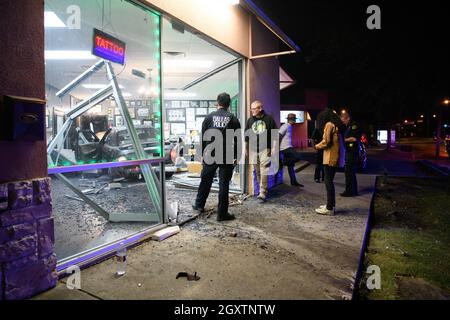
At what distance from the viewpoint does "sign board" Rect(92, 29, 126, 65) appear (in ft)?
13.9

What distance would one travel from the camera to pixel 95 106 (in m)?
7.57

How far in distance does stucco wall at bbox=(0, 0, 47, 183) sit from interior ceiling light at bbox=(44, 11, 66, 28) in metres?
4.22

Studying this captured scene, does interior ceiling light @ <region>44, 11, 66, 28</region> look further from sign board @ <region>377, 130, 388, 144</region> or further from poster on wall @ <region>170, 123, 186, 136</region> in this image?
sign board @ <region>377, 130, 388, 144</region>

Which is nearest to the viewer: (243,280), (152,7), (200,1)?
(243,280)

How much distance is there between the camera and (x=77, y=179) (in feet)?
31.7

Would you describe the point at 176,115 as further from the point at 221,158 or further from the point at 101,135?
the point at 221,158

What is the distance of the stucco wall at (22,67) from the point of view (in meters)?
2.72

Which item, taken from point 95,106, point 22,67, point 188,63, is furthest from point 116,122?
point 22,67

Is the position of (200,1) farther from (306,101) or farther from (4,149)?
(306,101)

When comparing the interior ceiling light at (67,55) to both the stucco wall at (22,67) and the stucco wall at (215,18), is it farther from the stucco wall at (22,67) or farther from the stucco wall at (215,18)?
the stucco wall at (22,67)

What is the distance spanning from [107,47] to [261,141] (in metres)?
3.53

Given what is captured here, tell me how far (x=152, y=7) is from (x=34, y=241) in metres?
3.32

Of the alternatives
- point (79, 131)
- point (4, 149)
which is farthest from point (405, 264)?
point (79, 131)

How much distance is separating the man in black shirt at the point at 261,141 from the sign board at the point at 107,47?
2972mm
